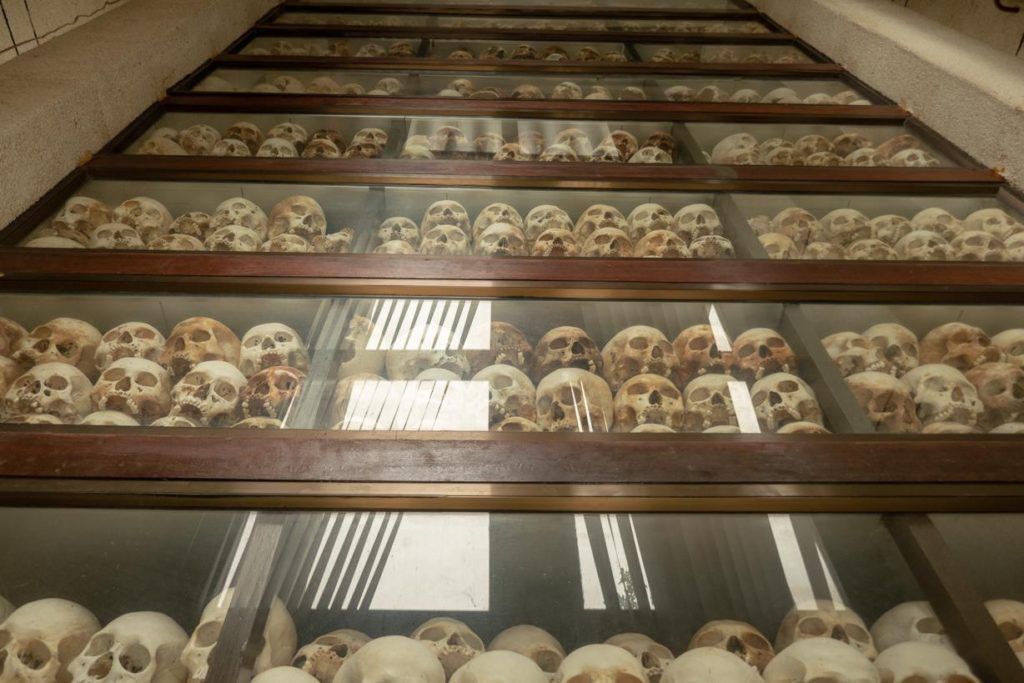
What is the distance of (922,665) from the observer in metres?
1.22

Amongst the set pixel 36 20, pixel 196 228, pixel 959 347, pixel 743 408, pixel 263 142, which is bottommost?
pixel 743 408

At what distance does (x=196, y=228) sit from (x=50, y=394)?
2.72 feet

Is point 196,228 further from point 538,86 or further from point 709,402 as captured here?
point 538,86

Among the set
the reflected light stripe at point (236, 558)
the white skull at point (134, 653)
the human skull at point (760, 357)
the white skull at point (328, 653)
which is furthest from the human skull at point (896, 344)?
the white skull at point (134, 653)

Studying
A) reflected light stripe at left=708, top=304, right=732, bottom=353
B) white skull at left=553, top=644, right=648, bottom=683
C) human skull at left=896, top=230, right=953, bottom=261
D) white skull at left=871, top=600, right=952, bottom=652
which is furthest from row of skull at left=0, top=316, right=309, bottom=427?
human skull at left=896, top=230, right=953, bottom=261

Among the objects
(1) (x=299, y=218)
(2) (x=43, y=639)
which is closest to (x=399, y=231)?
(1) (x=299, y=218)

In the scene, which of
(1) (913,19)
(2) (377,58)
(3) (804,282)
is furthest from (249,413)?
(1) (913,19)

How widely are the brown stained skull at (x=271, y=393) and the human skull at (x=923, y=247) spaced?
6.11 ft

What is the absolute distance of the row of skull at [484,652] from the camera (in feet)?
3.91

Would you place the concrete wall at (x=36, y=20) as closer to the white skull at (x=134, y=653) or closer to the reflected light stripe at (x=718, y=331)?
the white skull at (x=134, y=653)

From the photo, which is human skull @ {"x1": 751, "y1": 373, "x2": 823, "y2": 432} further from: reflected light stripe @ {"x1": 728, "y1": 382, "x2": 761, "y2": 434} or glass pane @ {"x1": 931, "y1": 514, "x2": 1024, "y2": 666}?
glass pane @ {"x1": 931, "y1": 514, "x2": 1024, "y2": 666}

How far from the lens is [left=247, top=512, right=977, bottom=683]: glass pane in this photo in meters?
1.29

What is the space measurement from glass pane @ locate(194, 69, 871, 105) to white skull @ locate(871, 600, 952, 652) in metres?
2.59

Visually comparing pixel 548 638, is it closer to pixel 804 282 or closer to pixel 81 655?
pixel 81 655
